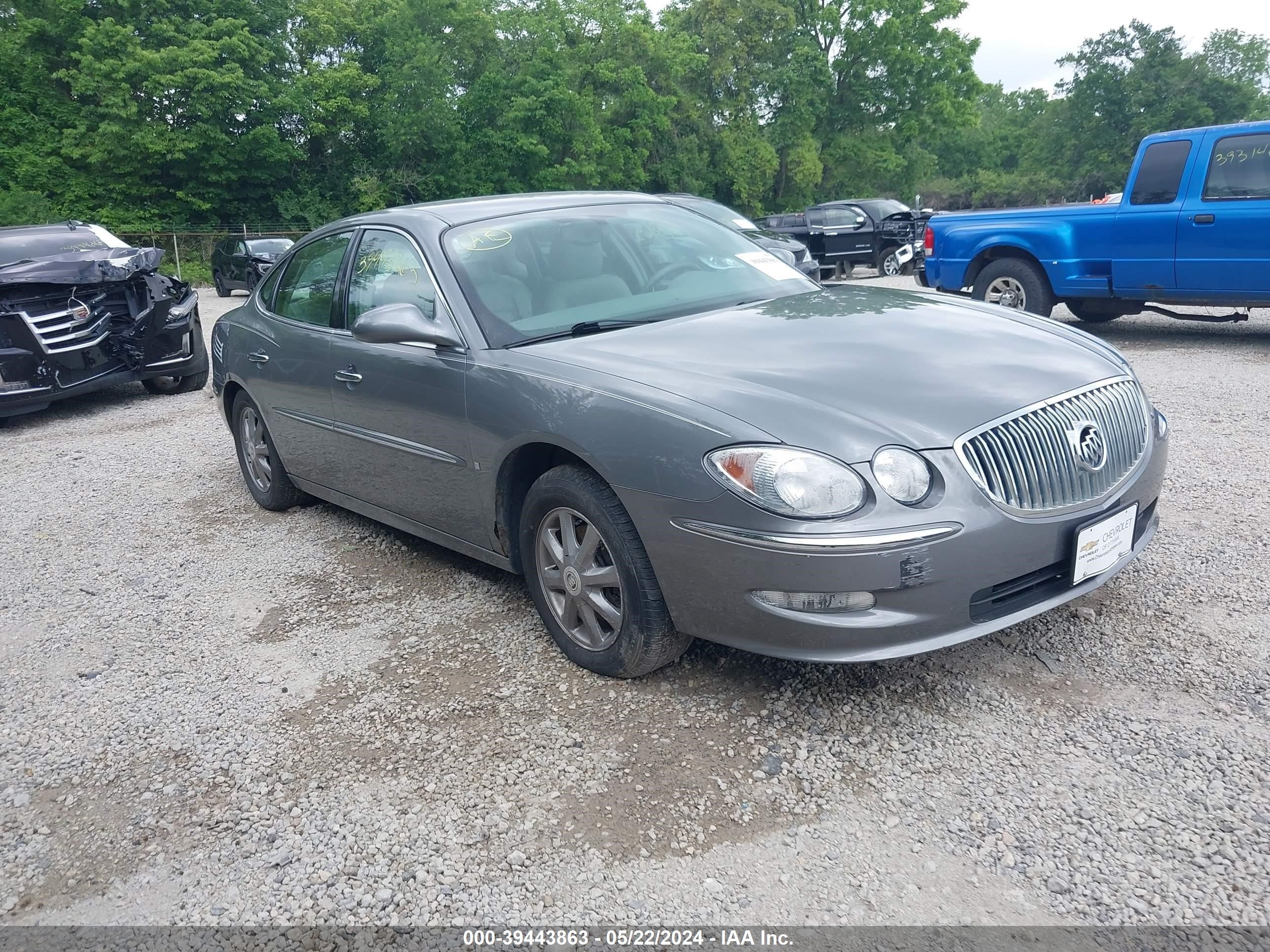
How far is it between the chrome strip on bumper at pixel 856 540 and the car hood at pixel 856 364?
0.72 ft

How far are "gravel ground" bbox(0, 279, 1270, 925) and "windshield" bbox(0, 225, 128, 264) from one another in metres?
5.67

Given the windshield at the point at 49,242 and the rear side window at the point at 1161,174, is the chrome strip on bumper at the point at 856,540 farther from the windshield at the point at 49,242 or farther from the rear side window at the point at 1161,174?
the windshield at the point at 49,242

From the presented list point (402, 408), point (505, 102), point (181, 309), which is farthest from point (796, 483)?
point (505, 102)

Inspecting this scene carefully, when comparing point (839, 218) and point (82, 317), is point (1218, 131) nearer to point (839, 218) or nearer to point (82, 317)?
point (82, 317)

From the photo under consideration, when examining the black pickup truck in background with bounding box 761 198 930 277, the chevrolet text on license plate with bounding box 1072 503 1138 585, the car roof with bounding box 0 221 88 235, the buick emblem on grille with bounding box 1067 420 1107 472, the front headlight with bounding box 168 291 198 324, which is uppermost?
the car roof with bounding box 0 221 88 235

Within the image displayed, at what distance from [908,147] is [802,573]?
57.3 m

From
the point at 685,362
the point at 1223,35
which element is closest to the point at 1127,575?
the point at 685,362

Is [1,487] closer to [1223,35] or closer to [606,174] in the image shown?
[606,174]

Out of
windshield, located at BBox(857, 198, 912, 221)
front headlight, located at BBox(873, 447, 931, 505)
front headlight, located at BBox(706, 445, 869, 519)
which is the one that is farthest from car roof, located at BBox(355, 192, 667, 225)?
windshield, located at BBox(857, 198, 912, 221)

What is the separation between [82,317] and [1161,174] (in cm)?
943

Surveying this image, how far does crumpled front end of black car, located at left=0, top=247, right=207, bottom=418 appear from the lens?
8.41m

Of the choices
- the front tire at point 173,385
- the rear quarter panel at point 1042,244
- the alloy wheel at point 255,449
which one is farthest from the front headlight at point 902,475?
the front tire at point 173,385

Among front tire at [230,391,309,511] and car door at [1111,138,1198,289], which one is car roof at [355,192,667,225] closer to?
front tire at [230,391,309,511]

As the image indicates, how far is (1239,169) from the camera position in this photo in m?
8.47
